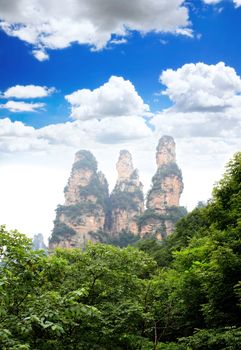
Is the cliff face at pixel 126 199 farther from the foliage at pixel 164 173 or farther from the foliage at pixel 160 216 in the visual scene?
the foliage at pixel 160 216

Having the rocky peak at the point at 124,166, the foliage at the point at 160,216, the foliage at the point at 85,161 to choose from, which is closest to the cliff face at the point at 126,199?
the rocky peak at the point at 124,166

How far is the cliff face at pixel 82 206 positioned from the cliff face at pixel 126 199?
3139 millimetres

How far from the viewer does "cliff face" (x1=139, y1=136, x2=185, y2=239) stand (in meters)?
80.0

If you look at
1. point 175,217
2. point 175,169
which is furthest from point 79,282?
point 175,169

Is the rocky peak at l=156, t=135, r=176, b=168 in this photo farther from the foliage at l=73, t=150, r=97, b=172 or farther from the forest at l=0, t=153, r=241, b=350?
the forest at l=0, t=153, r=241, b=350

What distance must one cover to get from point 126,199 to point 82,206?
41.2 ft

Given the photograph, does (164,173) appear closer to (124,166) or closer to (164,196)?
(164,196)

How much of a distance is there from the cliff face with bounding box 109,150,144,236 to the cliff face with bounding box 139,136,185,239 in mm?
9004

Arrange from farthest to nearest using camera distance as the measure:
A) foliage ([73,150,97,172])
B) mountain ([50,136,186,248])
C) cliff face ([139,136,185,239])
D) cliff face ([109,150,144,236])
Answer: foliage ([73,150,97,172]), cliff face ([109,150,144,236]), mountain ([50,136,186,248]), cliff face ([139,136,185,239])

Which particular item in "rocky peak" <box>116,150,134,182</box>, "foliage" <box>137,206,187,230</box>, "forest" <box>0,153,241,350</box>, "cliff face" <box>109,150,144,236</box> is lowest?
"forest" <box>0,153,241,350</box>

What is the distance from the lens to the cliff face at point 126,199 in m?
95.5

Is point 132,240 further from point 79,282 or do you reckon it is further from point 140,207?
point 79,282

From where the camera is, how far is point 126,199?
320ft

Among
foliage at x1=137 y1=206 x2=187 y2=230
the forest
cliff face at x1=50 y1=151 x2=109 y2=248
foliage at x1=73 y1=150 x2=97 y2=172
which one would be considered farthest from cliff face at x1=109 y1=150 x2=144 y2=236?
the forest
